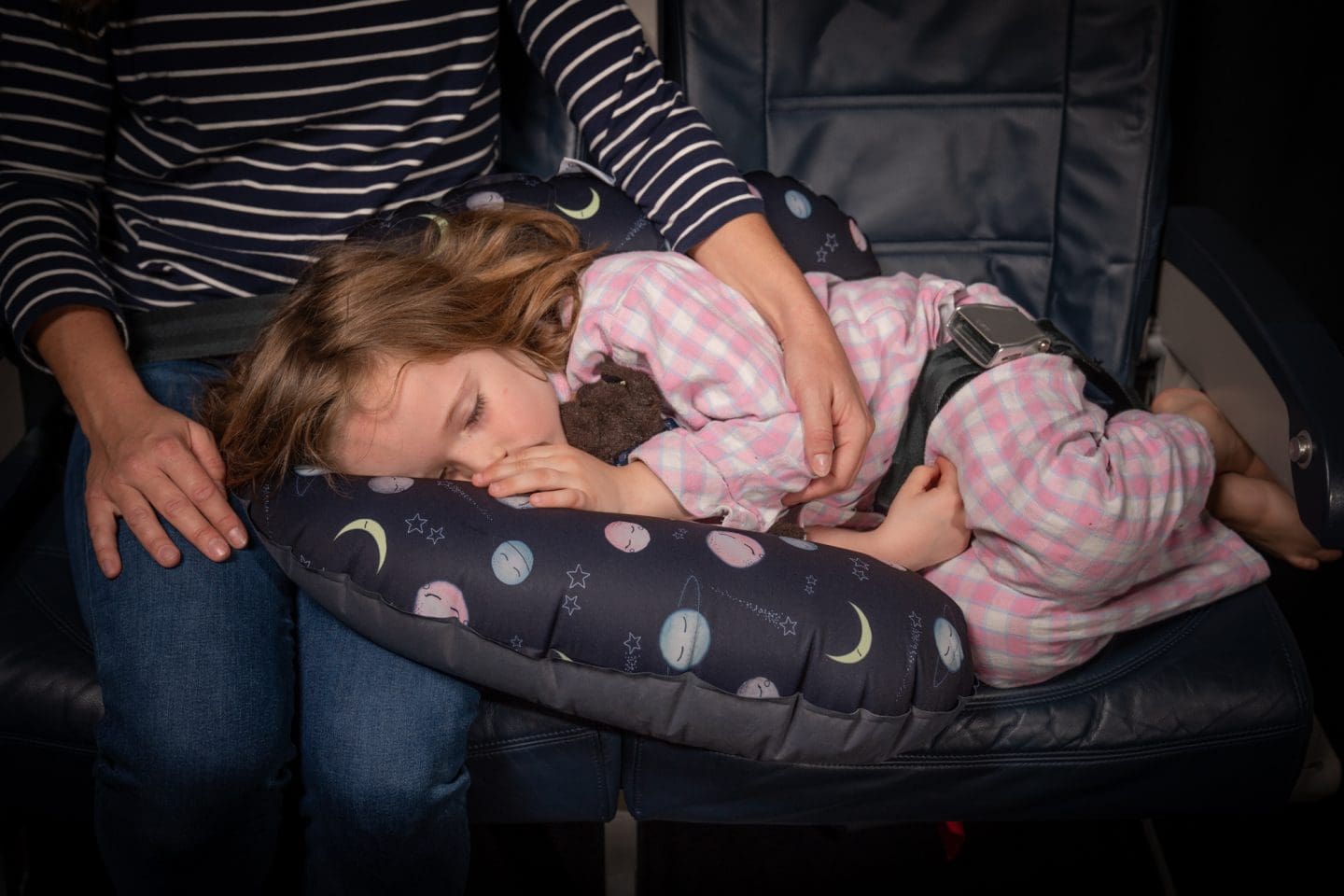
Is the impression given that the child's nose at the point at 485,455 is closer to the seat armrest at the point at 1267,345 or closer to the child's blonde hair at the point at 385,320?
the child's blonde hair at the point at 385,320

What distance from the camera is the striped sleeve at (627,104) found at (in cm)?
117

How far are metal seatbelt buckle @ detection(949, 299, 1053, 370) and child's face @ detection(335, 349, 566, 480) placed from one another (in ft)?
1.43

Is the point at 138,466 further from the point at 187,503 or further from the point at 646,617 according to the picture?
the point at 646,617

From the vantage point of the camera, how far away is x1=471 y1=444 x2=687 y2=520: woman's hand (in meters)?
0.99

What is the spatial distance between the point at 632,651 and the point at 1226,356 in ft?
Result: 2.41

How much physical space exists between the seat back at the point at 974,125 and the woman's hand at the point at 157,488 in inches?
28.6

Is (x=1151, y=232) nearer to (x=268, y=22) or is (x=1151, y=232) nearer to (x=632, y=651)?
(x=632, y=651)

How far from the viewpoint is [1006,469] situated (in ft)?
3.34

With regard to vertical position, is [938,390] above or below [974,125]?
below

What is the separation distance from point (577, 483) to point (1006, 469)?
41cm

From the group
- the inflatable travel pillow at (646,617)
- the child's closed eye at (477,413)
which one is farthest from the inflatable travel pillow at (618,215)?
the inflatable travel pillow at (646,617)

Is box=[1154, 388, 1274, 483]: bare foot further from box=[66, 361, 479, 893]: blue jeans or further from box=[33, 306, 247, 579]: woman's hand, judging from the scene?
box=[33, 306, 247, 579]: woman's hand

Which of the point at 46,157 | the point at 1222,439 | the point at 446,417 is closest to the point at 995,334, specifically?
the point at 1222,439

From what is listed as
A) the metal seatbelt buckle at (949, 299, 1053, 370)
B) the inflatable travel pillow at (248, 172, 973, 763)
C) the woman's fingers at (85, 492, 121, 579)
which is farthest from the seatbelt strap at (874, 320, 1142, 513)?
the woman's fingers at (85, 492, 121, 579)
